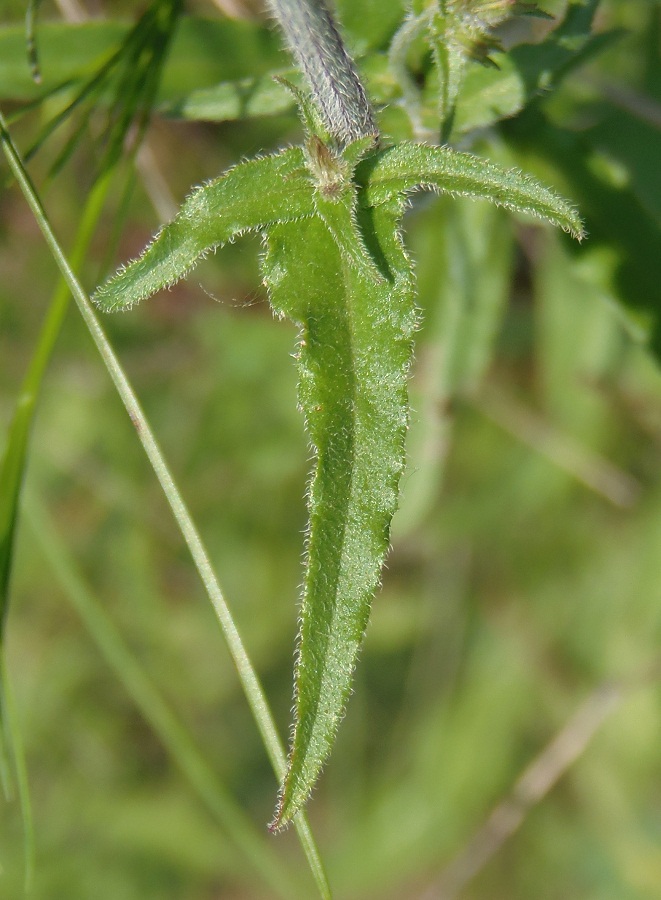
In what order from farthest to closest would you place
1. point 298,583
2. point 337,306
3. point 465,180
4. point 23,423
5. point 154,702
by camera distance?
1. point 298,583
2. point 154,702
3. point 23,423
4. point 337,306
5. point 465,180

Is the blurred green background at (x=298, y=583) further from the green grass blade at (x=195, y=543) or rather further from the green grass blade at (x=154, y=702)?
the green grass blade at (x=195, y=543)

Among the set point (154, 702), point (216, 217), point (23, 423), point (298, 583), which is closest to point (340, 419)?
point (216, 217)

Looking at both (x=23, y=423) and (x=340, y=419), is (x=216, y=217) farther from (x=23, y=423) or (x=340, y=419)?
(x=23, y=423)


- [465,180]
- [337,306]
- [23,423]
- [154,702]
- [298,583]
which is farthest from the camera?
[298,583]

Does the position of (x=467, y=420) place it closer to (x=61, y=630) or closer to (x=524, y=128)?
(x=524, y=128)

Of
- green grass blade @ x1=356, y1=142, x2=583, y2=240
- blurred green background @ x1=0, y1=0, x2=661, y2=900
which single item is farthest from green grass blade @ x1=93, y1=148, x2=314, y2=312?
blurred green background @ x1=0, y1=0, x2=661, y2=900

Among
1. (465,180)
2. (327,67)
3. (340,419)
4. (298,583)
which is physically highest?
(327,67)

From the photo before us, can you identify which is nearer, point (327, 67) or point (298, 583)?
point (327, 67)

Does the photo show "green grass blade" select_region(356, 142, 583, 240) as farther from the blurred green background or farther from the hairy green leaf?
the blurred green background
